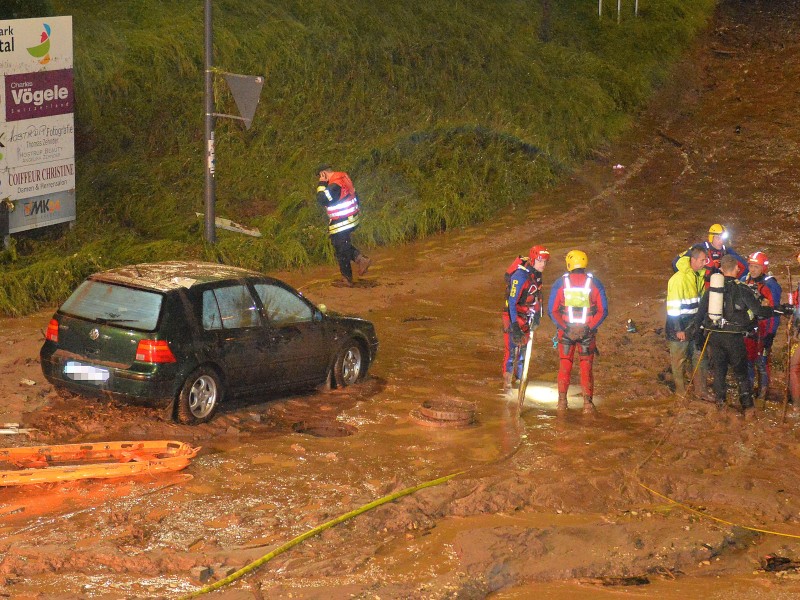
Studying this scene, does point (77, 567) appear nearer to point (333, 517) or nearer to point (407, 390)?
point (333, 517)

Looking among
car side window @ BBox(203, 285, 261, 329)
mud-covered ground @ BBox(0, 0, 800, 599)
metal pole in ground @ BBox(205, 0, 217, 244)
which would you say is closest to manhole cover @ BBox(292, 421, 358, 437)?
mud-covered ground @ BBox(0, 0, 800, 599)

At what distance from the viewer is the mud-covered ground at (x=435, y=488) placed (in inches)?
307

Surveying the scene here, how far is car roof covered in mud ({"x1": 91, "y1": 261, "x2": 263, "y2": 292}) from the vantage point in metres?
10.8

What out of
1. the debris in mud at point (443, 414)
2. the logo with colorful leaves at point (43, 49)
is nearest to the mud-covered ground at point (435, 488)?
the debris in mud at point (443, 414)

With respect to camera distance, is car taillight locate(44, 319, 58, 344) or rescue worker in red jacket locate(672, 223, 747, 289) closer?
car taillight locate(44, 319, 58, 344)

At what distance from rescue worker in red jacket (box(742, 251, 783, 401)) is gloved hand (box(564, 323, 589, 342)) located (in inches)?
72.5

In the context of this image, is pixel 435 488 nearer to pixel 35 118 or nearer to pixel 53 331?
pixel 53 331

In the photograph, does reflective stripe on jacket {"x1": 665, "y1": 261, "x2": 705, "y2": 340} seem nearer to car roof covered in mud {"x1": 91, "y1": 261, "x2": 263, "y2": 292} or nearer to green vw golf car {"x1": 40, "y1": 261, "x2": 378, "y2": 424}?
green vw golf car {"x1": 40, "y1": 261, "x2": 378, "y2": 424}

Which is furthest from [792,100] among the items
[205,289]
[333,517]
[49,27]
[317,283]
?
[333,517]

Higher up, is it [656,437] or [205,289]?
[205,289]

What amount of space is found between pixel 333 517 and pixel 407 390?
157 inches

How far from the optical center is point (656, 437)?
11086 millimetres

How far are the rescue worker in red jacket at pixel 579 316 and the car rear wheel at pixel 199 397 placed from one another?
338 cm

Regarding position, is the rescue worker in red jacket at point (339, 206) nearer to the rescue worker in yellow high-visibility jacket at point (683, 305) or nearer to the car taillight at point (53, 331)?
the rescue worker in yellow high-visibility jacket at point (683, 305)
